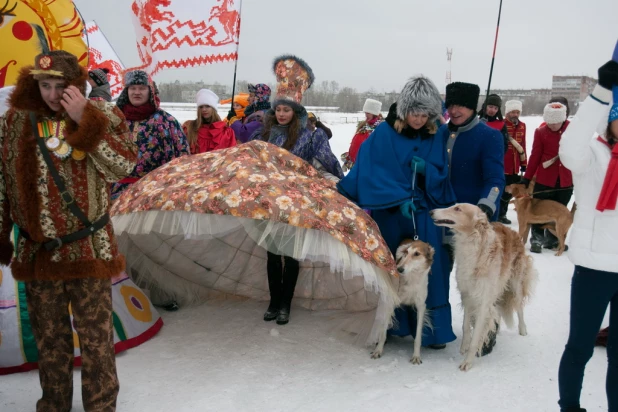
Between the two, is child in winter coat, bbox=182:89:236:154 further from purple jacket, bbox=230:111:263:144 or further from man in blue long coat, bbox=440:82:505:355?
man in blue long coat, bbox=440:82:505:355

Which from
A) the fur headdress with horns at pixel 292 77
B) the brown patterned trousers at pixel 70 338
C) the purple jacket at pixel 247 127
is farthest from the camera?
the purple jacket at pixel 247 127

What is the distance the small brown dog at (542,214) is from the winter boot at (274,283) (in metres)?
4.50

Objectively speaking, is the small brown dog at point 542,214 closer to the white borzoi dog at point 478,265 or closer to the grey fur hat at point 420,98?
the white borzoi dog at point 478,265

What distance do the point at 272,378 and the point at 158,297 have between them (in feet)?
6.11

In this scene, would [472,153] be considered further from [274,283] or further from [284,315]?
[284,315]

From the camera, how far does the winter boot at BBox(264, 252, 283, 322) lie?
Result: 449 centimetres

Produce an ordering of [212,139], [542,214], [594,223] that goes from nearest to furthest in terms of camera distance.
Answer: [594,223] → [212,139] → [542,214]

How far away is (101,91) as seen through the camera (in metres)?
4.02

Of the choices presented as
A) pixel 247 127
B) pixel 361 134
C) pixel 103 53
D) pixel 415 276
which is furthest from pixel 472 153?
pixel 103 53

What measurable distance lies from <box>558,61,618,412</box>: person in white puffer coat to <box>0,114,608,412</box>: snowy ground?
0.80 m

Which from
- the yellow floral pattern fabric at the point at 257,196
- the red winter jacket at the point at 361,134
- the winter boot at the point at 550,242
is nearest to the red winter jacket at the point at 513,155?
the winter boot at the point at 550,242

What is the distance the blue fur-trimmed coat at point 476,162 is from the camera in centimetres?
→ 388

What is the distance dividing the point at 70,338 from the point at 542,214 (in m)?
6.71

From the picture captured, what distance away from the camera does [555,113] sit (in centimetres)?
742
